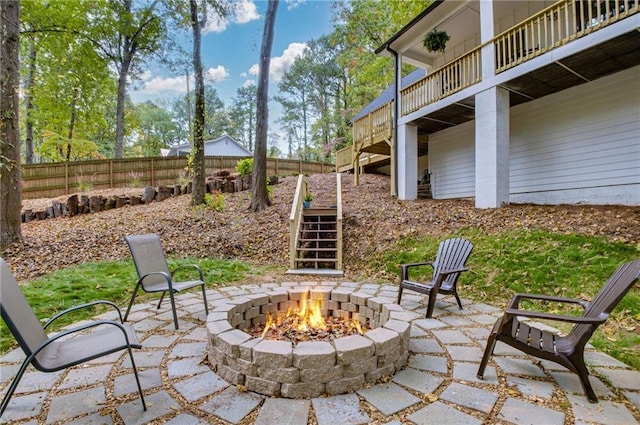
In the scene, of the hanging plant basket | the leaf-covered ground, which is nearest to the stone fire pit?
the leaf-covered ground

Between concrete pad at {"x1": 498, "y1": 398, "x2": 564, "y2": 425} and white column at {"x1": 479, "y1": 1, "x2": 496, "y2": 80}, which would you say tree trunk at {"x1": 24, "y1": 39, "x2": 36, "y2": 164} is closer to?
white column at {"x1": 479, "y1": 1, "x2": 496, "y2": 80}

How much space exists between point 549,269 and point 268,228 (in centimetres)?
542

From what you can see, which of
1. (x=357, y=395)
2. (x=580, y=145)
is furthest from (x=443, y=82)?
(x=357, y=395)

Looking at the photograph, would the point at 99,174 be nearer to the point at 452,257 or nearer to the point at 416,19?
the point at 416,19

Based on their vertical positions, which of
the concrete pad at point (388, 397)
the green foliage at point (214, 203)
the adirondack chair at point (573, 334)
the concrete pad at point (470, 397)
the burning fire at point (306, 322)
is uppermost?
the green foliage at point (214, 203)

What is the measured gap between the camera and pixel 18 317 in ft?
5.53

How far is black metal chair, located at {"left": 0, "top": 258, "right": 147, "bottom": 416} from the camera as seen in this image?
161cm

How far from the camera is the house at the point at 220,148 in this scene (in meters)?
24.4

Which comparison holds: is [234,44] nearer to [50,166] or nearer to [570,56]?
[50,166]

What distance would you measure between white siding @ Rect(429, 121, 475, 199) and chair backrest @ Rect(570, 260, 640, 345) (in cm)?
713

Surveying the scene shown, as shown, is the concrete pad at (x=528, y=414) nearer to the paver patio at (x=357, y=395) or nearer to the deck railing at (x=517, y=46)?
the paver patio at (x=357, y=395)

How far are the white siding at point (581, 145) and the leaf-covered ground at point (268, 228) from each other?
0.65 meters

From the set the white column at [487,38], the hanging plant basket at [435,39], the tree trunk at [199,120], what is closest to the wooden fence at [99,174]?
the tree trunk at [199,120]

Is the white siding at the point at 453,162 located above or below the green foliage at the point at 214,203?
above
